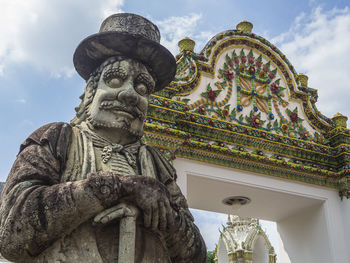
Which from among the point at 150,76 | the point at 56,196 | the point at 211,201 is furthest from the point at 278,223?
the point at 56,196

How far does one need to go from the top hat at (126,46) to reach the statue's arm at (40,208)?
2.54 feet

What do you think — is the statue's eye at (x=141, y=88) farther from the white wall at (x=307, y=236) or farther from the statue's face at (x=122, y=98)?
the white wall at (x=307, y=236)

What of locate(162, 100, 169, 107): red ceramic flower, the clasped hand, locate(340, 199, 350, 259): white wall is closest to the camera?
the clasped hand

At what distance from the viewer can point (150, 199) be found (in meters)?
1.74

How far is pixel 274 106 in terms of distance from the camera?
280 inches

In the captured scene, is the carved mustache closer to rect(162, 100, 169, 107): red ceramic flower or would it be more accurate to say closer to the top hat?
the top hat

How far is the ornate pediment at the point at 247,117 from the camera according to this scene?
5.91m

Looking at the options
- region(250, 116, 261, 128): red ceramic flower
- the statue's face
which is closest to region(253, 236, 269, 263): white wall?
region(250, 116, 261, 128): red ceramic flower

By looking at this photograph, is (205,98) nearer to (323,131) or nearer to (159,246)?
(323,131)

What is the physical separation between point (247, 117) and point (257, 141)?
51 cm

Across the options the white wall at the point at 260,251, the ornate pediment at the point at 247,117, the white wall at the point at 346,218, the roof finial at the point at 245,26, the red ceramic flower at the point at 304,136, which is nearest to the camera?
the ornate pediment at the point at 247,117

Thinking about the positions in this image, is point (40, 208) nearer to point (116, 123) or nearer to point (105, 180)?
point (105, 180)

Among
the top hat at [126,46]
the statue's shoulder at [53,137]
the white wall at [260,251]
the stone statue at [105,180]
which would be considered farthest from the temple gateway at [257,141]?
the statue's shoulder at [53,137]

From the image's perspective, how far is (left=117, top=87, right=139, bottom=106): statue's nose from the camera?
82.0 inches
